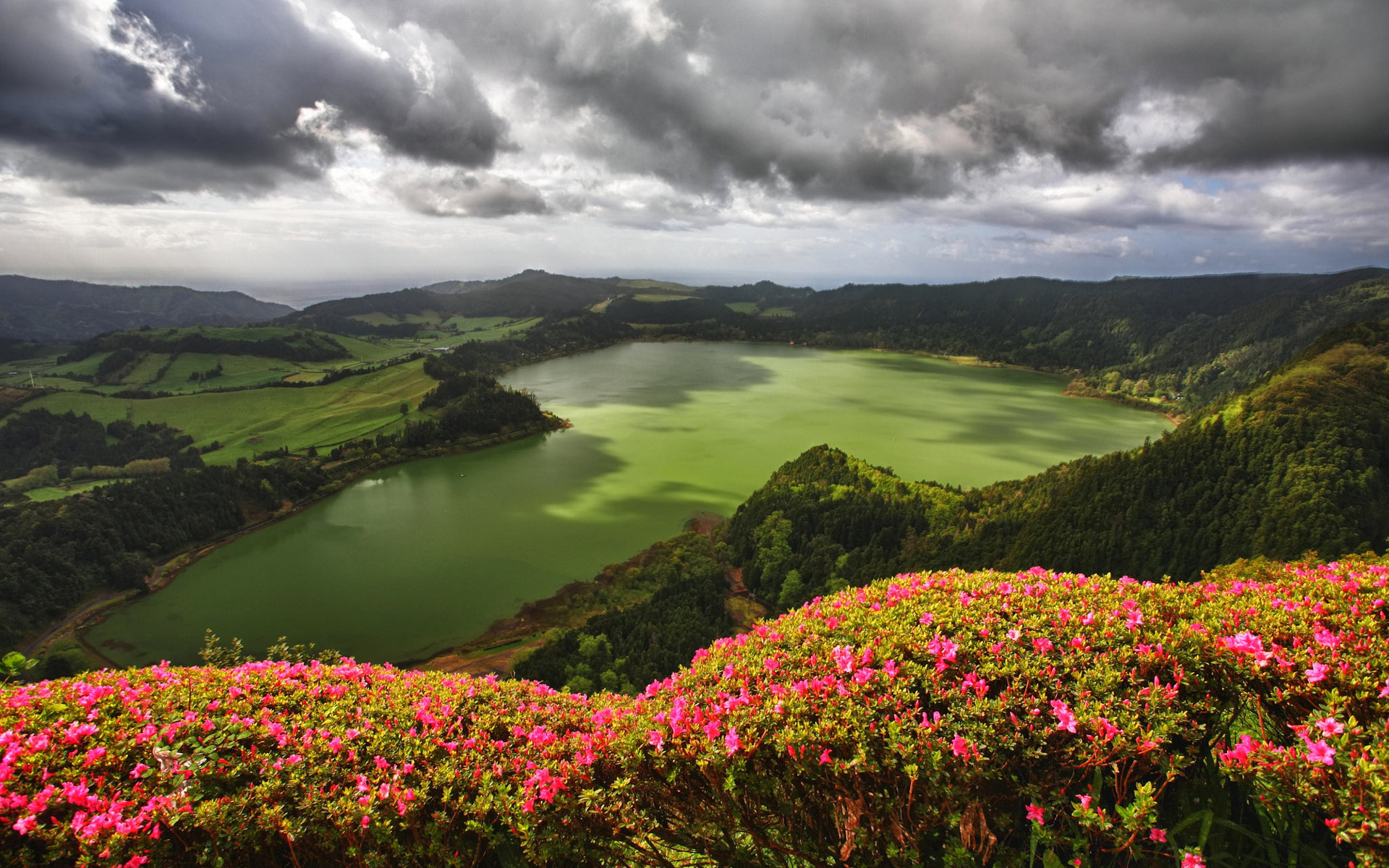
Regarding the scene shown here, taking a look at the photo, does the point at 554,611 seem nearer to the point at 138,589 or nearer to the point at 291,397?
the point at 138,589

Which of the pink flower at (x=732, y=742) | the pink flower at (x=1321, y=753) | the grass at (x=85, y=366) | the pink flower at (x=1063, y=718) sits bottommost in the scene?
the grass at (x=85, y=366)

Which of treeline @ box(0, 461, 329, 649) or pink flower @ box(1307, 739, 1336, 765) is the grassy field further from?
pink flower @ box(1307, 739, 1336, 765)

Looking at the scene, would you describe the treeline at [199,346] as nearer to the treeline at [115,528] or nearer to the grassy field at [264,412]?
the grassy field at [264,412]

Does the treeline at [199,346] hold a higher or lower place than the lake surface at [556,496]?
higher

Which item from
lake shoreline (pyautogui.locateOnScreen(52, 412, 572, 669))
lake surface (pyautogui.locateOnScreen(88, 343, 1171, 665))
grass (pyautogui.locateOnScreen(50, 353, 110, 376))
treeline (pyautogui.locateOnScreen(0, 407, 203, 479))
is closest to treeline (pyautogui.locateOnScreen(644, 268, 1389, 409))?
lake surface (pyautogui.locateOnScreen(88, 343, 1171, 665))

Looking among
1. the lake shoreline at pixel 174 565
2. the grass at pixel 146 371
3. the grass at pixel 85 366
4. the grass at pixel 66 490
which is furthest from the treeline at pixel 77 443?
the grass at pixel 85 366

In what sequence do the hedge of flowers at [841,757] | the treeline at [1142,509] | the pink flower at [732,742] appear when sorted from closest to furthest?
the hedge of flowers at [841,757] → the pink flower at [732,742] → the treeline at [1142,509]
